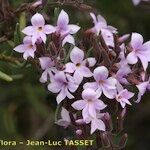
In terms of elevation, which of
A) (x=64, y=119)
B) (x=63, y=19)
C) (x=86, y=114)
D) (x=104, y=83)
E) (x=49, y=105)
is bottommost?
(x=49, y=105)

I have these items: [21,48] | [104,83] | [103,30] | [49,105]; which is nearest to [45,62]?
[21,48]

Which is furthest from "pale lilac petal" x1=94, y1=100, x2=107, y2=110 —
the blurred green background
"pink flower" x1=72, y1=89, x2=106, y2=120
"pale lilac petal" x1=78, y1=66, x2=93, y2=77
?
the blurred green background

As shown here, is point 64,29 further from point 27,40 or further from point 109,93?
point 109,93

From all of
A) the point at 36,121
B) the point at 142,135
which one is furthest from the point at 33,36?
the point at 142,135

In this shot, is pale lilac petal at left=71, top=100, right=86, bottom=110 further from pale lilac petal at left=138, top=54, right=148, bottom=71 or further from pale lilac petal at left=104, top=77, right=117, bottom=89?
pale lilac petal at left=138, top=54, right=148, bottom=71

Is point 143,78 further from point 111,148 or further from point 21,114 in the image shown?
point 21,114

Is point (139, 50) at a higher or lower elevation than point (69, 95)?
higher

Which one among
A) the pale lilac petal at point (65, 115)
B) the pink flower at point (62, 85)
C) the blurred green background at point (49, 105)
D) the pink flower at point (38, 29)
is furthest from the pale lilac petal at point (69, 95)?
the blurred green background at point (49, 105)
